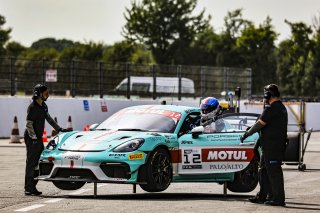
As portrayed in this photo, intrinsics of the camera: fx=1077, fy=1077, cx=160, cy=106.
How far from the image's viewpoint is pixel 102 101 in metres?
37.1

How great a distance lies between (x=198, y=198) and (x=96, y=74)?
83.7ft

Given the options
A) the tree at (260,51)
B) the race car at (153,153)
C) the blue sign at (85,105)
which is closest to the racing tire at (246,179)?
the race car at (153,153)

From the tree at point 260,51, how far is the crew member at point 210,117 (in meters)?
85.4

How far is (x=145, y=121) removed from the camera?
15.8 m

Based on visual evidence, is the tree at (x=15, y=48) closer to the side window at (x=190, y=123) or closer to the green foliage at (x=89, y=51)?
the green foliage at (x=89, y=51)

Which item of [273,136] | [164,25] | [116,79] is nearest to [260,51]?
[164,25]

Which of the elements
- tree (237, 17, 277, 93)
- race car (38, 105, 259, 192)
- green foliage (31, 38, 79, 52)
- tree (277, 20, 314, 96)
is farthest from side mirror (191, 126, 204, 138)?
green foliage (31, 38, 79, 52)

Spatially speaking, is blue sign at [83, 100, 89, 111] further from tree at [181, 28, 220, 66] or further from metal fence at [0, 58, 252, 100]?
tree at [181, 28, 220, 66]

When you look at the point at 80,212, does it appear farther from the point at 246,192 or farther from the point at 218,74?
the point at 218,74

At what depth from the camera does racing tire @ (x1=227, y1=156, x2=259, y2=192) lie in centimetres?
1625

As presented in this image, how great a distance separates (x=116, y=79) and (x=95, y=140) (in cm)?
2661

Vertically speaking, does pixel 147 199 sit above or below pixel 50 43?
below

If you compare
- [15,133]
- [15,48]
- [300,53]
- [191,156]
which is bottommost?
[15,133]

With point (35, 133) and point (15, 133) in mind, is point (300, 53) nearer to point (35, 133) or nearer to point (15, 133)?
point (15, 133)
